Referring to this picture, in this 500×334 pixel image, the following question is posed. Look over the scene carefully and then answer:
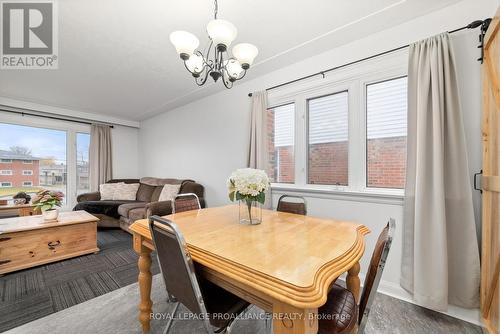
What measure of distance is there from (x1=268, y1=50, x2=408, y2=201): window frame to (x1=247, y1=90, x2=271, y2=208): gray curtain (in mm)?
348

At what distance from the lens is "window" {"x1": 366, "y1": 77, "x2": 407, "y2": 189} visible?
81.5 inches

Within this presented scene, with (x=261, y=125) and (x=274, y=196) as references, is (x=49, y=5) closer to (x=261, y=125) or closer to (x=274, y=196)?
(x=261, y=125)

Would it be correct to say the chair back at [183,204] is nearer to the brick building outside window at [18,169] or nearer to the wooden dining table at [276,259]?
the wooden dining table at [276,259]

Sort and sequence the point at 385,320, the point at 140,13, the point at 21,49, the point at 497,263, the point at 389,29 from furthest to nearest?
the point at 21,49, the point at 389,29, the point at 140,13, the point at 385,320, the point at 497,263

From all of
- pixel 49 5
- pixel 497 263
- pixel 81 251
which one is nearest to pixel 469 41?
pixel 497 263

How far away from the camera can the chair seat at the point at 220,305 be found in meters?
1.06

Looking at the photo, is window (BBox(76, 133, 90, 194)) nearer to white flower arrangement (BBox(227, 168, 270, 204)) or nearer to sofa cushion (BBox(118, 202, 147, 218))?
sofa cushion (BBox(118, 202, 147, 218))

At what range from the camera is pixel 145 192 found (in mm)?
4633

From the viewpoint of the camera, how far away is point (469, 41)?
1.66 meters

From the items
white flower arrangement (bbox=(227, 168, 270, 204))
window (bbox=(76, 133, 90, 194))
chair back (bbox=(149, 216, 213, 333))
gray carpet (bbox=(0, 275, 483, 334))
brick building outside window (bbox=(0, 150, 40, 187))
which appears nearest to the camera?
chair back (bbox=(149, 216, 213, 333))

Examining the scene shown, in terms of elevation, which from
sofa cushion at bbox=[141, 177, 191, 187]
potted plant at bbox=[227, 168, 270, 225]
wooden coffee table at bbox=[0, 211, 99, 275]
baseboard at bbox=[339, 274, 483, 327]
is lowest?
baseboard at bbox=[339, 274, 483, 327]

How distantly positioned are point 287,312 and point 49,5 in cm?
277


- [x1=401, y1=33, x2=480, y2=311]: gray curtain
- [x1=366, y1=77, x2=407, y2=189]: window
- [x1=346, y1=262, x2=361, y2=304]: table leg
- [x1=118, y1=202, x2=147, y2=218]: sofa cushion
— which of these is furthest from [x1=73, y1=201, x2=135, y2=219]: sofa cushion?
[x1=401, y1=33, x2=480, y2=311]: gray curtain
